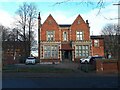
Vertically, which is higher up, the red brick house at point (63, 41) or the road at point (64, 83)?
the red brick house at point (63, 41)

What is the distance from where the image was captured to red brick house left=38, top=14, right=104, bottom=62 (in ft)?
234

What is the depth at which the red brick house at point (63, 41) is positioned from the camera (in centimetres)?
7131

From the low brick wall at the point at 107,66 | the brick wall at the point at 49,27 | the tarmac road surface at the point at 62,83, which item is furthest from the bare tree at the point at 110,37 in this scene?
the tarmac road surface at the point at 62,83

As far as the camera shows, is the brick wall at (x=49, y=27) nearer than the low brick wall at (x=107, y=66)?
No

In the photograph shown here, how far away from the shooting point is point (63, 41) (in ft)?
245

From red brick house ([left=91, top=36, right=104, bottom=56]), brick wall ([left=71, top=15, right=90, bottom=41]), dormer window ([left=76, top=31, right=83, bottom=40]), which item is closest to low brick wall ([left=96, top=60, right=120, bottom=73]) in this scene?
brick wall ([left=71, top=15, right=90, bottom=41])

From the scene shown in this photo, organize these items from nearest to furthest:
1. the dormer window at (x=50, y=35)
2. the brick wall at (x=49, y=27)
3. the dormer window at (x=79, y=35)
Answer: the dormer window at (x=50, y=35), the brick wall at (x=49, y=27), the dormer window at (x=79, y=35)

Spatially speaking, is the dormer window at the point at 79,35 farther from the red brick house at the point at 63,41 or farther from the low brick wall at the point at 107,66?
the low brick wall at the point at 107,66

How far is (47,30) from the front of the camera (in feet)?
241

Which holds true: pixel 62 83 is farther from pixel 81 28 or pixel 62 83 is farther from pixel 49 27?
pixel 81 28

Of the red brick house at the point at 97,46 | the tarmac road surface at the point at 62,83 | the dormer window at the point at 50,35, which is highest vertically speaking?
the dormer window at the point at 50,35

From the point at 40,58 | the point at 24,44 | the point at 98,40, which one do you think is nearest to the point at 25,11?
the point at 24,44

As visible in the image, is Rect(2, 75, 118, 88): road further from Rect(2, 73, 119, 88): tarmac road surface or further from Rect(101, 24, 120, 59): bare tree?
Rect(101, 24, 120, 59): bare tree

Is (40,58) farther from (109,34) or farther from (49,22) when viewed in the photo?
(109,34)
